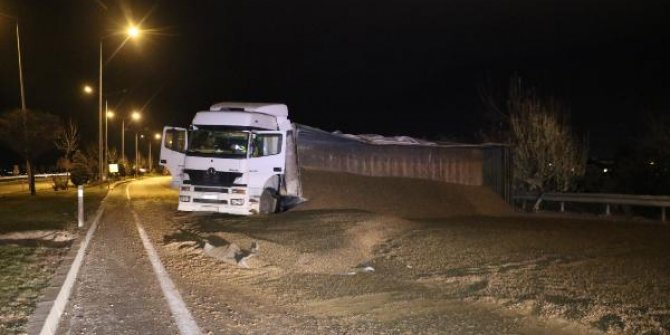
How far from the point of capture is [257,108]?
1991 cm

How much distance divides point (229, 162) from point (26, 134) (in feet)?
57.5

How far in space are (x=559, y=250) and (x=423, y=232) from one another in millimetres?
3186

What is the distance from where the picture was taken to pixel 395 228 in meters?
14.4

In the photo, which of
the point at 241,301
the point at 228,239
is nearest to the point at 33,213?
the point at 228,239

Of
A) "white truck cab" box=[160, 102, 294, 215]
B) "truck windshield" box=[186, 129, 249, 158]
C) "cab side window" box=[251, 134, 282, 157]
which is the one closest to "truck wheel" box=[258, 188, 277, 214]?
"white truck cab" box=[160, 102, 294, 215]

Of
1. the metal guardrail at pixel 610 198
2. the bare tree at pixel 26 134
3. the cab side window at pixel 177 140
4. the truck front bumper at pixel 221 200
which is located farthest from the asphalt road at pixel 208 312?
the bare tree at pixel 26 134

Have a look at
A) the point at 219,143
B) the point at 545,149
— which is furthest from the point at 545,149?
the point at 219,143

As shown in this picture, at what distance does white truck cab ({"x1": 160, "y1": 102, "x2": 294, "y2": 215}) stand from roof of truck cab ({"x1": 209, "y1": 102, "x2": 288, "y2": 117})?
3.70 ft

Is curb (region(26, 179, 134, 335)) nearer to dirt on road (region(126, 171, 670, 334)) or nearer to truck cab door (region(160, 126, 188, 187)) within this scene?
dirt on road (region(126, 171, 670, 334))

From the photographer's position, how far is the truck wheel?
1856cm

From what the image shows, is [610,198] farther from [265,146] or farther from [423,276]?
[423,276]

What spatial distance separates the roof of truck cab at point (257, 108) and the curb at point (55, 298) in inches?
359

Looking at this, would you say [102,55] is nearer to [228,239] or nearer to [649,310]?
[228,239]

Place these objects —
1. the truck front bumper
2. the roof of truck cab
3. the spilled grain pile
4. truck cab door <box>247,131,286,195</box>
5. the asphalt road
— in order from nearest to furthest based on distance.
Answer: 1. the asphalt road
2. the truck front bumper
3. truck cab door <box>247,131,286,195</box>
4. the roof of truck cab
5. the spilled grain pile
